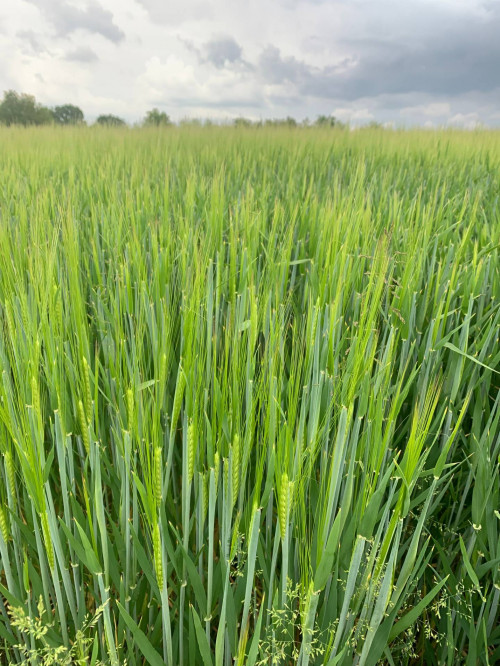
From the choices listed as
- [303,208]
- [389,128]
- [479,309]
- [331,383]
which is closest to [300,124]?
[389,128]

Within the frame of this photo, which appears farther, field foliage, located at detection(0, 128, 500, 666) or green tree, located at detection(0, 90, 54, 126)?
green tree, located at detection(0, 90, 54, 126)

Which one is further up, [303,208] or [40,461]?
[303,208]

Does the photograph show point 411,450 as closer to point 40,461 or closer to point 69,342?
point 40,461

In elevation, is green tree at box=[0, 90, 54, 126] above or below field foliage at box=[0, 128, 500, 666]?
above

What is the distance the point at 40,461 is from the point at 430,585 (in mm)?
697

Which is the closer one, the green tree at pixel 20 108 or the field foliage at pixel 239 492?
the field foliage at pixel 239 492

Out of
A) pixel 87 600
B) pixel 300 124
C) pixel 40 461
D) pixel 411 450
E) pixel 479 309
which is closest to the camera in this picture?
pixel 411 450

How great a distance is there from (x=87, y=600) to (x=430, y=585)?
0.60 metres

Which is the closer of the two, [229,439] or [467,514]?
[229,439]

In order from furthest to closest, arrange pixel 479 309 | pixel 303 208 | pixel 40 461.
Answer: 1. pixel 303 208
2. pixel 479 309
3. pixel 40 461

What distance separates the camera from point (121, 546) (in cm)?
62

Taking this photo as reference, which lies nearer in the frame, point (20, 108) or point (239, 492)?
point (239, 492)

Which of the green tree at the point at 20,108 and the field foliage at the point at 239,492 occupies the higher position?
the green tree at the point at 20,108

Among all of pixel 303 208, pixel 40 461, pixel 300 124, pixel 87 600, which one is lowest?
pixel 87 600
